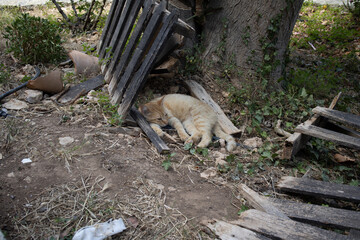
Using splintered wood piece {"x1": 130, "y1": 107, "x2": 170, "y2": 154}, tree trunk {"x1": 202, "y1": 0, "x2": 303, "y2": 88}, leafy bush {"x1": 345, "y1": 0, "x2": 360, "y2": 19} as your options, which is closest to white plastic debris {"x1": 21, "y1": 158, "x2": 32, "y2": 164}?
splintered wood piece {"x1": 130, "y1": 107, "x2": 170, "y2": 154}

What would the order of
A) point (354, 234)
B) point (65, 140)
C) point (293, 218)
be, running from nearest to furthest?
1. point (354, 234)
2. point (293, 218)
3. point (65, 140)

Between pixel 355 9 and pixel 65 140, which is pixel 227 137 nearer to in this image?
pixel 65 140

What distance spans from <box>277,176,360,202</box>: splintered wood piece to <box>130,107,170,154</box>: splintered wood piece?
54.1 inches

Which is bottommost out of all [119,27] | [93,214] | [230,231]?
[93,214]

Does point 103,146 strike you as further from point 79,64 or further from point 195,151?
point 79,64

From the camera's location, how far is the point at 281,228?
234 centimetres

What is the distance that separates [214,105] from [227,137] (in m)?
0.69

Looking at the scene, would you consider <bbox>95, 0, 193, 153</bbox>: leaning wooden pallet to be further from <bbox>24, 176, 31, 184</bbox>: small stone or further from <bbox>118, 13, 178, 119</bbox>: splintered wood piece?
<bbox>24, 176, 31, 184</bbox>: small stone

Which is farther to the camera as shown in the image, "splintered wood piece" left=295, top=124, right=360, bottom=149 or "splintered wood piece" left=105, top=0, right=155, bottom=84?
"splintered wood piece" left=105, top=0, right=155, bottom=84

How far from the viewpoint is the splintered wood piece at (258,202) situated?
2.58 m

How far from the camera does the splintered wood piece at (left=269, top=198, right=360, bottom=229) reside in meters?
2.53

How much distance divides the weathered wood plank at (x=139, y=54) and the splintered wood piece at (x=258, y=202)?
76.9 inches

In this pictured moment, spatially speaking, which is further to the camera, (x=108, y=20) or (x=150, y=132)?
(x=108, y=20)

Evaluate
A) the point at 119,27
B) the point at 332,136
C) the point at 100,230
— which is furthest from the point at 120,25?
the point at 332,136
